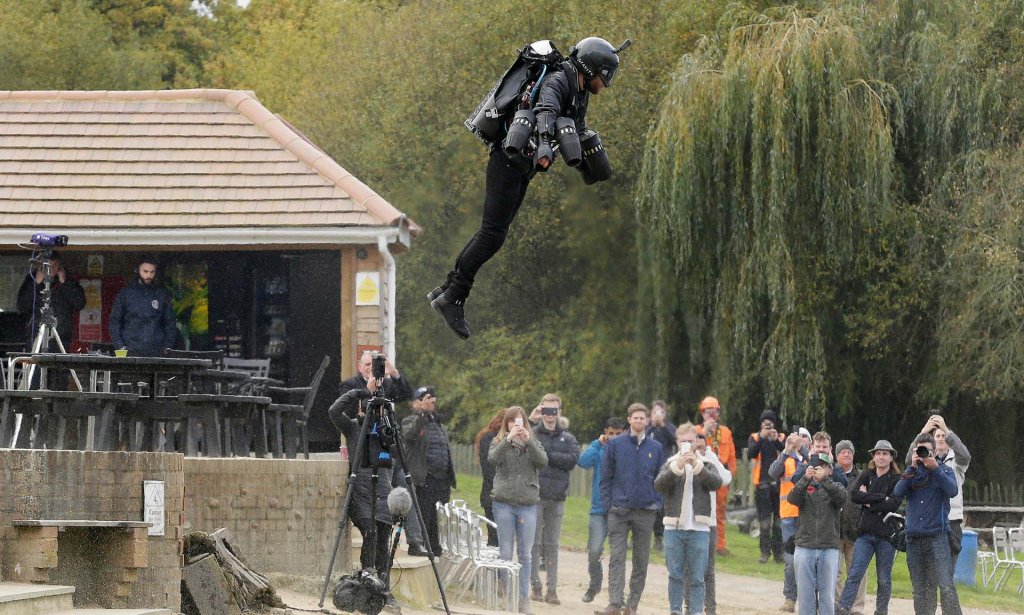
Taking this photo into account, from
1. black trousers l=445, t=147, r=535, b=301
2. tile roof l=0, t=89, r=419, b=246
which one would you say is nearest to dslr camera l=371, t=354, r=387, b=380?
black trousers l=445, t=147, r=535, b=301

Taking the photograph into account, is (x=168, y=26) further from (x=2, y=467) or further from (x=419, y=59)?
(x=2, y=467)

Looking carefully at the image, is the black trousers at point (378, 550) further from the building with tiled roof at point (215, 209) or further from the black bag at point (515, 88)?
the black bag at point (515, 88)

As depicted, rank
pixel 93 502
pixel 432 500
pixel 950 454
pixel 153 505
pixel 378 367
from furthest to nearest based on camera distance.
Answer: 1. pixel 432 500
2. pixel 950 454
3. pixel 378 367
4. pixel 153 505
5. pixel 93 502

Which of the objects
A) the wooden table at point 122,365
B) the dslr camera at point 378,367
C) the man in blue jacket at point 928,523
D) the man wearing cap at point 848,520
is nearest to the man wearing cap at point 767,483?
the man wearing cap at point 848,520

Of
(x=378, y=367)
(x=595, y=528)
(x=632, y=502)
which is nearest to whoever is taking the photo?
(x=378, y=367)

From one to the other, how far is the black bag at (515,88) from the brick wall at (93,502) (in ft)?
11.1

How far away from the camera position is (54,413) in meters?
11.0

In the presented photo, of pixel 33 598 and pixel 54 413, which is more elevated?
pixel 54 413

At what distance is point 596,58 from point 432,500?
838 cm

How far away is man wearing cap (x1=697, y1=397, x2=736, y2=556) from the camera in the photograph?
17500mm

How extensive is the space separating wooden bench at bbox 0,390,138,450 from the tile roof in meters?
6.26

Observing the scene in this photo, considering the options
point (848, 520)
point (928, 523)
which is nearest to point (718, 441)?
point (848, 520)

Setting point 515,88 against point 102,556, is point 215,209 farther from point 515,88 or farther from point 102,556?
point 515,88

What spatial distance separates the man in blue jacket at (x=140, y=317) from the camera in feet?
50.1
